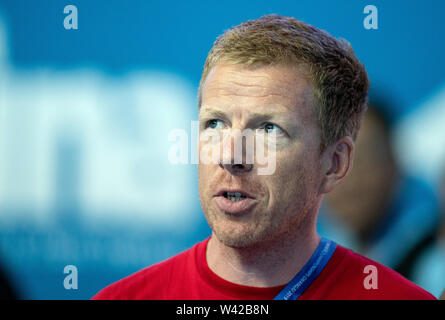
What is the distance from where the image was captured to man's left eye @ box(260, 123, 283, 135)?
2.32 meters

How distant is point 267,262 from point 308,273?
19 cm

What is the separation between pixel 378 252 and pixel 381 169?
62cm

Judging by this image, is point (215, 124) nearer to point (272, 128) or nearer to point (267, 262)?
point (272, 128)

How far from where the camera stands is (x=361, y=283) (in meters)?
2.46

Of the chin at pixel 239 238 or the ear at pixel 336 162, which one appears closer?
the chin at pixel 239 238

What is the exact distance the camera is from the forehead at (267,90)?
7.59 ft

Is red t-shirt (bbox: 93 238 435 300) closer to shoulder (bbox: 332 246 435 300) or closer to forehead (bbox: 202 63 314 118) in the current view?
shoulder (bbox: 332 246 435 300)

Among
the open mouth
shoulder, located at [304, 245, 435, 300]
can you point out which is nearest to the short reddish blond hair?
the open mouth

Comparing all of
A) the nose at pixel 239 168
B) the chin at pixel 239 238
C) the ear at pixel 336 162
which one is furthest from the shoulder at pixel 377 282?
the nose at pixel 239 168

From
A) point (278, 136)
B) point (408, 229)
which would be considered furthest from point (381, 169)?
point (278, 136)

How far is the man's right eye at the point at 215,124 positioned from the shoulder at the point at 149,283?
64 centimetres

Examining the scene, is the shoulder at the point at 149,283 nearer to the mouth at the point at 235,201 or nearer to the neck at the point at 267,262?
the neck at the point at 267,262
